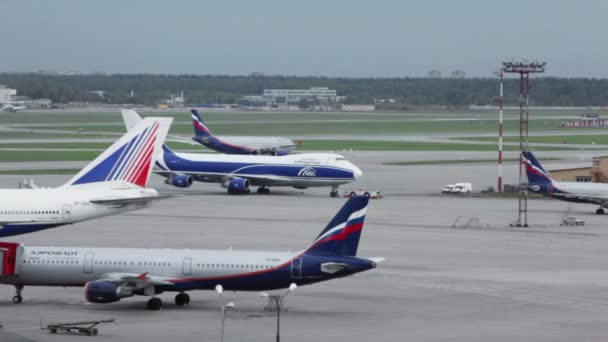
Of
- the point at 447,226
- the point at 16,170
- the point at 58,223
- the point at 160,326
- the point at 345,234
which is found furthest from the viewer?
the point at 16,170

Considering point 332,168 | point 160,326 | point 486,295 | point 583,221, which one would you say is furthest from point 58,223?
point 332,168

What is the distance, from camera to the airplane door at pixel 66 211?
54.8 m

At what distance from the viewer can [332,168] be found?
10325 centimetres

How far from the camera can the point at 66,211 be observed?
54.8 meters

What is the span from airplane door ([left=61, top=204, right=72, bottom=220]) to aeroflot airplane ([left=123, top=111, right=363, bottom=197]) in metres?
49.4

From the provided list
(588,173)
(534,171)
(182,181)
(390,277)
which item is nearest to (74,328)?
(390,277)

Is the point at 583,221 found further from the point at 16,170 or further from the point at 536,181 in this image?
the point at 16,170

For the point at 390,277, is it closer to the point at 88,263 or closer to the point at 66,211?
the point at 66,211

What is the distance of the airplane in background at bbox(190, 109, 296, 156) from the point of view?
149625 mm

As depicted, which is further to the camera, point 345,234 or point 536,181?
point 536,181

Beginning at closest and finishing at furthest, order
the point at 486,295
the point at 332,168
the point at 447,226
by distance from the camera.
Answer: the point at 486,295
the point at 447,226
the point at 332,168

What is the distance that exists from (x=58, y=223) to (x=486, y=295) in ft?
64.7

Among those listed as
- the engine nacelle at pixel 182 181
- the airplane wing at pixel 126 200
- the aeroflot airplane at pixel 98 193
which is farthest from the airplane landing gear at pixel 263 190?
the airplane wing at pixel 126 200

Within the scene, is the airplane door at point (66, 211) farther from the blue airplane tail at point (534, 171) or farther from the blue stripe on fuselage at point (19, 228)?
the blue airplane tail at point (534, 171)
